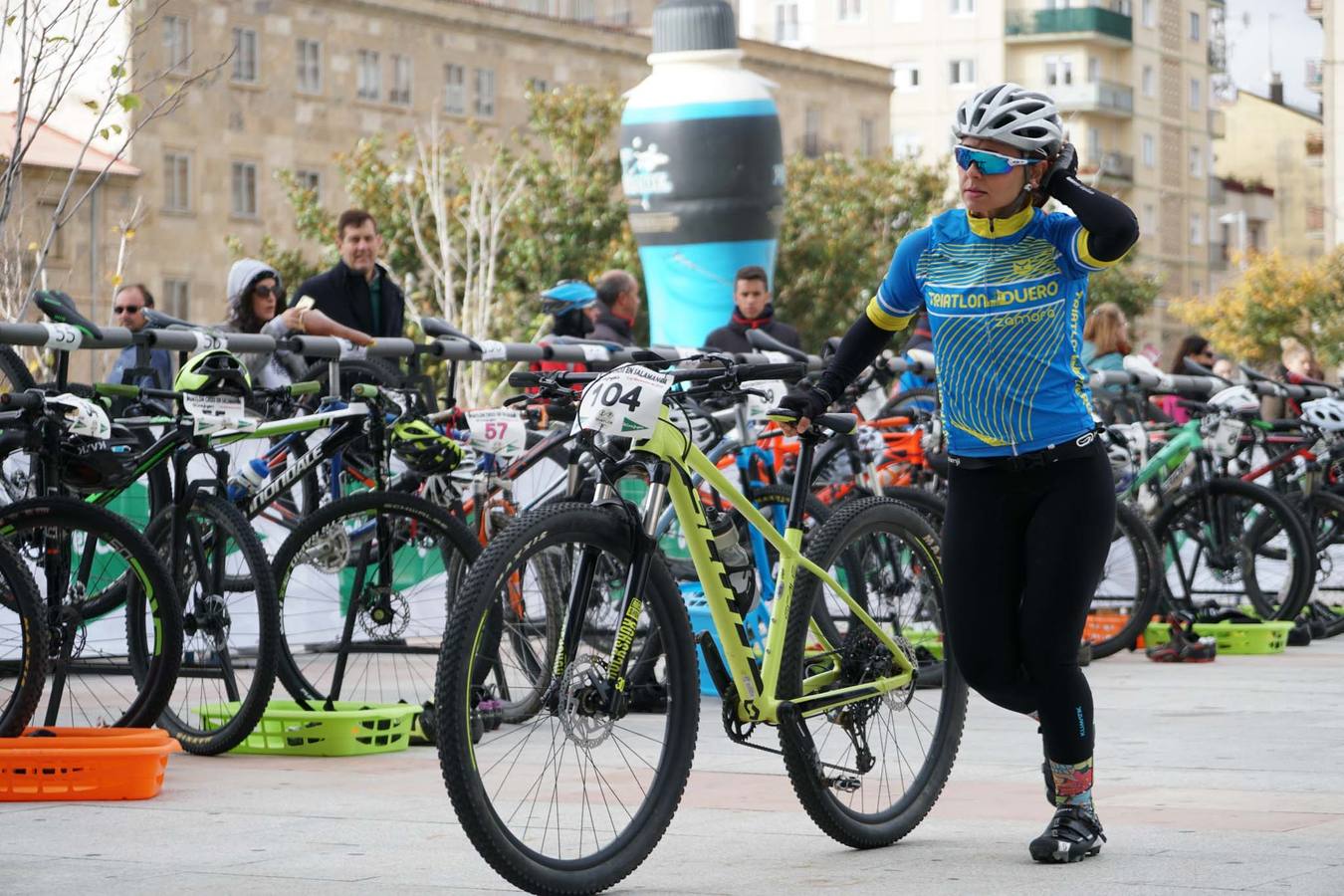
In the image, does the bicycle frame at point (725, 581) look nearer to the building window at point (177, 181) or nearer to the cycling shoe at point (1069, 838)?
the cycling shoe at point (1069, 838)

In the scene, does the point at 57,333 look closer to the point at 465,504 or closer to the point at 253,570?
the point at 253,570

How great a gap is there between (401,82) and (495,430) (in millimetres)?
50833

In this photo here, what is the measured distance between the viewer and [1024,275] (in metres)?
6.14

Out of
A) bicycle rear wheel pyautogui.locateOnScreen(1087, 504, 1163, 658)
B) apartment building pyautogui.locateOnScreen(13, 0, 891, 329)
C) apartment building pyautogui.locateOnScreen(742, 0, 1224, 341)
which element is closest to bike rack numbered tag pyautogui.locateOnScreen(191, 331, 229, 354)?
bicycle rear wheel pyautogui.locateOnScreen(1087, 504, 1163, 658)

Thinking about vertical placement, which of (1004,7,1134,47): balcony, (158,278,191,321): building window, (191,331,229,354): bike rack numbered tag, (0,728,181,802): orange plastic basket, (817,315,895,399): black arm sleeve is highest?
(1004,7,1134,47): balcony

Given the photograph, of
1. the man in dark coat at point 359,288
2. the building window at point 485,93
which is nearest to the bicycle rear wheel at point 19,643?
the man in dark coat at point 359,288

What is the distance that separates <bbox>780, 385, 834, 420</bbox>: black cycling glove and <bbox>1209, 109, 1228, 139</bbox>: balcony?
98630 mm

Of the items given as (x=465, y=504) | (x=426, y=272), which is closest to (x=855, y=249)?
(x=426, y=272)

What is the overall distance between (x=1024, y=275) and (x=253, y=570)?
281cm

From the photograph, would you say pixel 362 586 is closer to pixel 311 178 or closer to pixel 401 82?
pixel 311 178

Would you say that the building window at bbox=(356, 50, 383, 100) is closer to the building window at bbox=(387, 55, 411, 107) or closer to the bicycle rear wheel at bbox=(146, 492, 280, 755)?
the building window at bbox=(387, 55, 411, 107)

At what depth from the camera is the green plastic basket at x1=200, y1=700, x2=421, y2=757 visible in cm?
813

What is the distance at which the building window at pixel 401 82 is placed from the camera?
193 feet

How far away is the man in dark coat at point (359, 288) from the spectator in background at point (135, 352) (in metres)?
0.70
